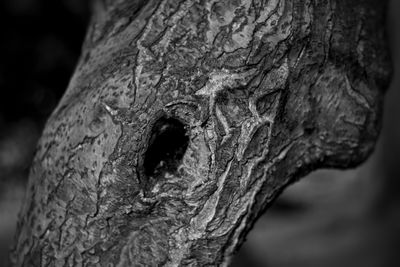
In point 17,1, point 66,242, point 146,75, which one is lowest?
point 66,242

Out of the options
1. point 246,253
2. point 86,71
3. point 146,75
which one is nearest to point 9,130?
point 246,253

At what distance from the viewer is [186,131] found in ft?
4.32

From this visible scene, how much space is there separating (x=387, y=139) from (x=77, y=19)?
2.44 metres

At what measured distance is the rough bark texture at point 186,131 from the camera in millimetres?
1297

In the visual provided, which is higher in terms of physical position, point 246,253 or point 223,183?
point 246,253

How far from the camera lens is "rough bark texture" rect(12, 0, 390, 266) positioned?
1.30m

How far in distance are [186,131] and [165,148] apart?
2.3 inches

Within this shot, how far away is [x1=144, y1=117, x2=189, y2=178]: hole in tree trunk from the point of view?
4.32 feet

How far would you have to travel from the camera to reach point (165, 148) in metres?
1.34

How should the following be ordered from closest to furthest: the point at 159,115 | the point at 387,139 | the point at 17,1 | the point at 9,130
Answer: the point at 159,115 → the point at 17,1 → the point at 9,130 → the point at 387,139

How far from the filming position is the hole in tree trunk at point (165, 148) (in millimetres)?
1317

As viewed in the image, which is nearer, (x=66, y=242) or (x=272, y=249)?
(x=66, y=242)

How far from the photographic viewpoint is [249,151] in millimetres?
1320

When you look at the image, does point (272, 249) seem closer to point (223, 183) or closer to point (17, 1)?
point (17, 1)
